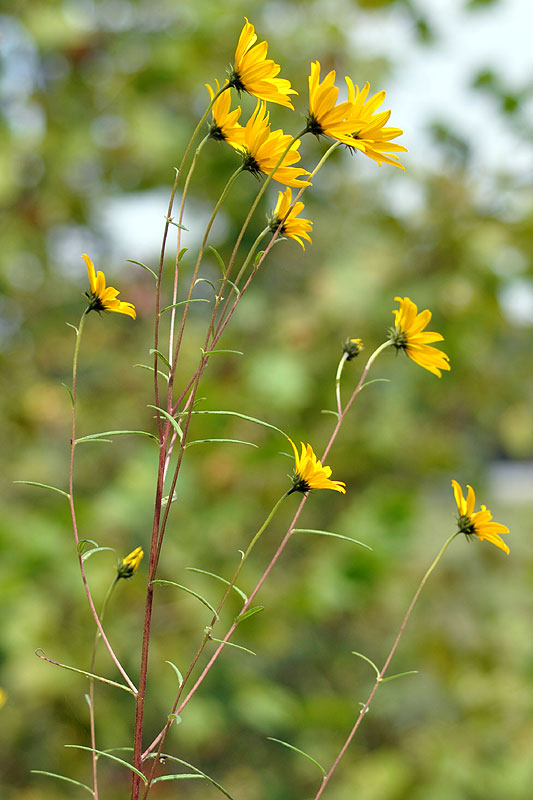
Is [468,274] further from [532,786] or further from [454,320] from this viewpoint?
[532,786]

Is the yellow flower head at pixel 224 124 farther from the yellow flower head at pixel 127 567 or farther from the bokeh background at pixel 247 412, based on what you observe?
the bokeh background at pixel 247 412

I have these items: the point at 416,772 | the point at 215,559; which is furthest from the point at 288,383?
the point at 416,772

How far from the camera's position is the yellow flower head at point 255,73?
0.22 m

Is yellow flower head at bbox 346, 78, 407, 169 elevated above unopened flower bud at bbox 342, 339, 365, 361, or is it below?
above

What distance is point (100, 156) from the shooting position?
1.37 m

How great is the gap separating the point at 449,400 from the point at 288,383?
0.51 metres

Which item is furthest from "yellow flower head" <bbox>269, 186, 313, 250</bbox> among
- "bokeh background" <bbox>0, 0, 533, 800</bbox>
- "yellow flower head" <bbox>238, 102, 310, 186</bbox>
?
"bokeh background" <bbox>0, 0, 533, 800</bbox>

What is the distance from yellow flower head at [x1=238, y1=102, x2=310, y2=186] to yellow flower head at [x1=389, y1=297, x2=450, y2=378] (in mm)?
53

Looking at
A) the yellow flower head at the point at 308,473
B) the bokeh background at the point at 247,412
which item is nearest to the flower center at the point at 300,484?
the yellow flower head at the point at 308,473

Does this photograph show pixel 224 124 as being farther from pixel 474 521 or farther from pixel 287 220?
pixel 474 521

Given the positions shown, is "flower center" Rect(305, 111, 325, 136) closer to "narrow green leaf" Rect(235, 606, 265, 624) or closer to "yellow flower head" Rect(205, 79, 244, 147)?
"yellow flower head" Rect(205, 79, 244, 147)

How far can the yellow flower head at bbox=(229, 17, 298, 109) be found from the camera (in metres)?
A: 0.22

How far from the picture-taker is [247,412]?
130 centimetres

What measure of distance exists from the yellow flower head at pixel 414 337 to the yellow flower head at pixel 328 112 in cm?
6
